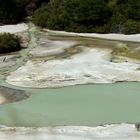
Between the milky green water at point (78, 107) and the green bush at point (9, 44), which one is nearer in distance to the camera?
the milky green water at point (78, 107)

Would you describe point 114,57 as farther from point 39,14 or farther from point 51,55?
point 39,14

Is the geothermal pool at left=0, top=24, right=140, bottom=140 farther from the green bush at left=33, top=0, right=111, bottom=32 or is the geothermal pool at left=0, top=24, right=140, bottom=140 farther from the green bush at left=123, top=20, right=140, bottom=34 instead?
the green bush at left=33, top=0, right=111, bottom=32

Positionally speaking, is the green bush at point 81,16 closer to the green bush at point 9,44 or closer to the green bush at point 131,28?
the green bush at point 131,28

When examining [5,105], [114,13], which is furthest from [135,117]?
[114,13]

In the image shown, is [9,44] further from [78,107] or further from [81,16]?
[78,107]

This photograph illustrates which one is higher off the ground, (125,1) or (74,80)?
(125,1)

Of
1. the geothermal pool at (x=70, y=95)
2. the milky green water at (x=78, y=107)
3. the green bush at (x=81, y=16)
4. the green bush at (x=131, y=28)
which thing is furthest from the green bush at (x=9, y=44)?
the milky green water at (x=78, y=107)

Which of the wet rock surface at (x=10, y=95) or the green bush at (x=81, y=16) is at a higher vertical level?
the green bush at (x=81, y=16)
